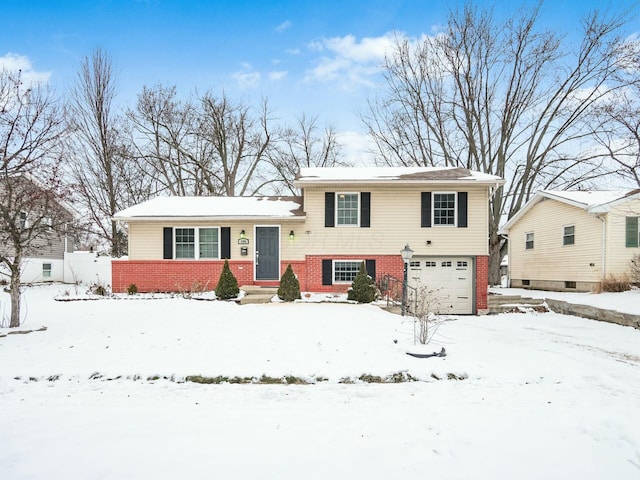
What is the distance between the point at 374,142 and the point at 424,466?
22801mm

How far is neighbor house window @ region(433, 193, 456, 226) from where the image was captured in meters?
14.0

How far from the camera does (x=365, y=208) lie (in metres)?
14.0

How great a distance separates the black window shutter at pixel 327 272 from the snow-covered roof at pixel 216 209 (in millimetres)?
2012

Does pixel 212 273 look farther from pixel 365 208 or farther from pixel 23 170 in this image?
pixel 23 170

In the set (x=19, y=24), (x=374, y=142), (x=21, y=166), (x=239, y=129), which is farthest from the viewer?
(x=239, y=129)

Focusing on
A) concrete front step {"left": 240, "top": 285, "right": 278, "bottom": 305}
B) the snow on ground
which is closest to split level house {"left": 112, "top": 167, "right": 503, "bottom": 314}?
concrete front step {"left": 240, "top": 285, "right": 278, "bottom": 305}

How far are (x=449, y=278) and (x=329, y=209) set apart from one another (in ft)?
17.3

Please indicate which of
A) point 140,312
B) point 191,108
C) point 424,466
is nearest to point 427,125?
point 191,108

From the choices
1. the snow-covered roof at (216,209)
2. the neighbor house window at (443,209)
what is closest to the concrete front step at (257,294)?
the snow-covered roof at (216,209)

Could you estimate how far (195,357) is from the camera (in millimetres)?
6031

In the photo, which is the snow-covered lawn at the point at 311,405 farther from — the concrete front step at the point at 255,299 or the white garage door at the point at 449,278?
the white garage door at the point at 449,278

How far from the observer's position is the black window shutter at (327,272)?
14023 mm

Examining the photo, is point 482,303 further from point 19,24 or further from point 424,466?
point 19,24

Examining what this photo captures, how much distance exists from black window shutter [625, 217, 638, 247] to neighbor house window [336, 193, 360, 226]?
398 inches
